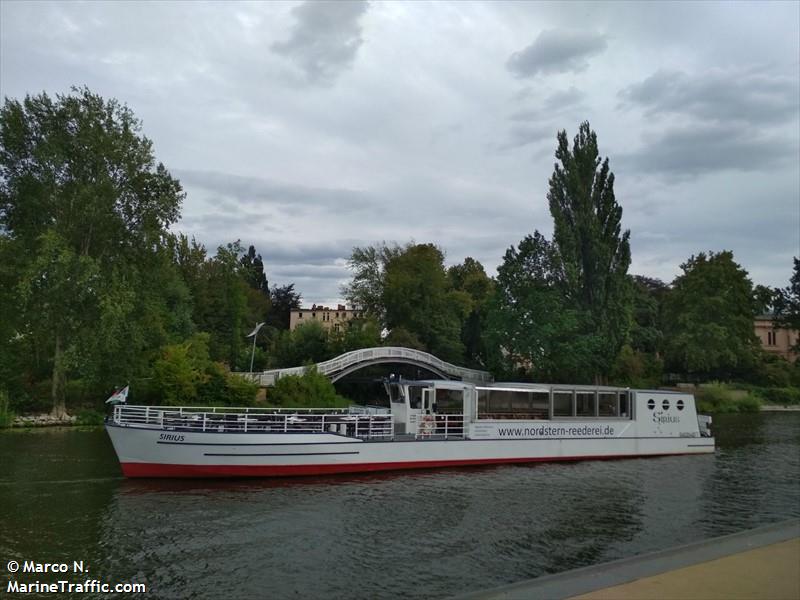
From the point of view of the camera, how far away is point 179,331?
53250 mm

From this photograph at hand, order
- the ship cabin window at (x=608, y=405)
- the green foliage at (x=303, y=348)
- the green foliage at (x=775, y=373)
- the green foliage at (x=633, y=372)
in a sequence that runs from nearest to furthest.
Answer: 1. the ship cabin window at (x=608, y=405)
2. the green foliage at (x=303, y=348)
3. the green foliage at (x=633, y=372)
4. the green foliage at (x=775, y=373)

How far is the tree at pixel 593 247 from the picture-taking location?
180 ft

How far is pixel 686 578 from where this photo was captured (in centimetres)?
909

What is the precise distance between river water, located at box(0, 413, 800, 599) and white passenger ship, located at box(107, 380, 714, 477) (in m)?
0.78

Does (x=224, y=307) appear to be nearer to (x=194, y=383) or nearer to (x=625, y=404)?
(x=194, y=383)

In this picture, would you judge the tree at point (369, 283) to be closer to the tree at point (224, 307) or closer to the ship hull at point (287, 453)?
the tree at point (224, 307)

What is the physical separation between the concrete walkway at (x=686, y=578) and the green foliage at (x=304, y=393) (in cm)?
3317

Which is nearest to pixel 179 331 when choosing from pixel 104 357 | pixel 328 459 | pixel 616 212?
pixel 104 357

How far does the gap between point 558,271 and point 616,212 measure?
7.55 metres

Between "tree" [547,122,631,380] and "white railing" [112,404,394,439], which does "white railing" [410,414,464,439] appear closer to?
"white railing" [112,404,394,439]

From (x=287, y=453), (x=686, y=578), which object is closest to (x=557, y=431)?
(x=287, y=453)

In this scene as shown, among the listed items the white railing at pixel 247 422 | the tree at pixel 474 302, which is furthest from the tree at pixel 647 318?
the white railing at pixel 247 422

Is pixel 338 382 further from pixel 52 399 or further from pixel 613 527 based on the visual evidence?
pixel 613 527

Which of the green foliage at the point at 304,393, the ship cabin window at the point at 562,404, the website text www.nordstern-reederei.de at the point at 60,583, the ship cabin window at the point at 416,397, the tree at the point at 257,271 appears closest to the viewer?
the website text www.nordstern-reederei.de at the point at 60,583
